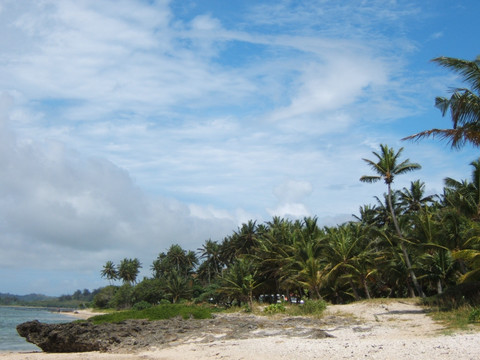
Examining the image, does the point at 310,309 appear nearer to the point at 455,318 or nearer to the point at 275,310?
the point at 275,310

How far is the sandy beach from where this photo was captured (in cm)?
1132

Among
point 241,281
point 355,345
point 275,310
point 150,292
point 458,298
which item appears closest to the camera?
point 355,345

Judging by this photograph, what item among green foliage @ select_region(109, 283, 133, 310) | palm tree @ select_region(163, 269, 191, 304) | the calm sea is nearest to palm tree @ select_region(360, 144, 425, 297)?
the calm sea

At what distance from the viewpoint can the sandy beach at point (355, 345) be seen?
11.3m

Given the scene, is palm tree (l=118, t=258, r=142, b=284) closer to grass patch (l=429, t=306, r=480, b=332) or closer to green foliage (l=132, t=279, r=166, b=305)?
green foliage (l=132, t=279, r=166, b=305)

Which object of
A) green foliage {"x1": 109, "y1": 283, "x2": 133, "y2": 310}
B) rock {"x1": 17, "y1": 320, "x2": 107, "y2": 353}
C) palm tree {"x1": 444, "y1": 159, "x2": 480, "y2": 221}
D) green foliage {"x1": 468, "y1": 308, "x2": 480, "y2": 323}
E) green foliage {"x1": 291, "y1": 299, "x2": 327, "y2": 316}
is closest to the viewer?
green foliage {"x1": 468, "y1": 308, "x2": 480, "y2": 323}

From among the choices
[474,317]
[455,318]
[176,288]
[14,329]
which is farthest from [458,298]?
[176,288]

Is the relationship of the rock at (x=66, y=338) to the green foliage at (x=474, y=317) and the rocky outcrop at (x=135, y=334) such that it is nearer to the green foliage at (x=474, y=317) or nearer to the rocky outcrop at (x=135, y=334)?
the rocky outcrop at (x=135, y=334)

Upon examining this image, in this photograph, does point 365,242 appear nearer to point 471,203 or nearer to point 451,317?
point 471,203

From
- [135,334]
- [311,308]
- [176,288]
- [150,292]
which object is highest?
[176,288]

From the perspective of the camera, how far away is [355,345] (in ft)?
43.3

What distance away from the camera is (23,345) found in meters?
28.0

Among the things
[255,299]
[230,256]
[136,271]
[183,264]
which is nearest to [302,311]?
[255,299]

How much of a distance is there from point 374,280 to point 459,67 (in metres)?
23.6
